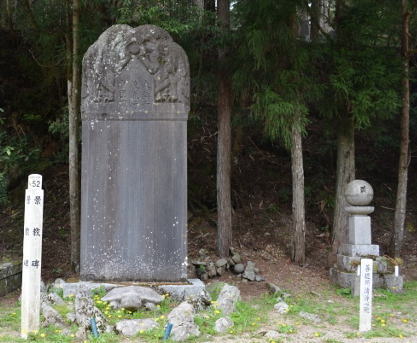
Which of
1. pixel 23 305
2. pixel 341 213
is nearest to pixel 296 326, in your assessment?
pixel 23 305

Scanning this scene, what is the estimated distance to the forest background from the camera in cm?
1080

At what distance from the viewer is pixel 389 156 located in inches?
622

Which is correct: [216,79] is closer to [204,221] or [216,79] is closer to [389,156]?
[204,221]

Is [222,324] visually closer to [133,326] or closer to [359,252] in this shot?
[133,326]

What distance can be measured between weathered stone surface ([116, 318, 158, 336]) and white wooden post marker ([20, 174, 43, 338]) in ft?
2.82

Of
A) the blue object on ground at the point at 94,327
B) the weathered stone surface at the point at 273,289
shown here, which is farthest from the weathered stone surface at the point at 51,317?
the weathered stone surface at the point at 273,289

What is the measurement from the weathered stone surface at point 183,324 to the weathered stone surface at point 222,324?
29 centimetres

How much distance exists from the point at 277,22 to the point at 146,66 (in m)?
3.87

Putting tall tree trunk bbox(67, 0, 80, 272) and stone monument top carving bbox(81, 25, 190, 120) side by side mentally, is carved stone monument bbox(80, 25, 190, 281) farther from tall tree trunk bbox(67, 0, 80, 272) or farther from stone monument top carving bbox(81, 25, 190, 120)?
tall tree trunk bbox(67, 0, 80, 272)

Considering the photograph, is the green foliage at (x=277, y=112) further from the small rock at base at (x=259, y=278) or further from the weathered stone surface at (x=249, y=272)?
the small rock at base at (x=259, y=278)

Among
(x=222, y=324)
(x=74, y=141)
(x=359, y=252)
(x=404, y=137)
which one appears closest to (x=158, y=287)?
(x=222, y=324)

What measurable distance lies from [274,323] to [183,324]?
152cm

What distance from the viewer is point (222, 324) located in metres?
6.39

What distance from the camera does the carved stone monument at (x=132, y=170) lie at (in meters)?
7.80
